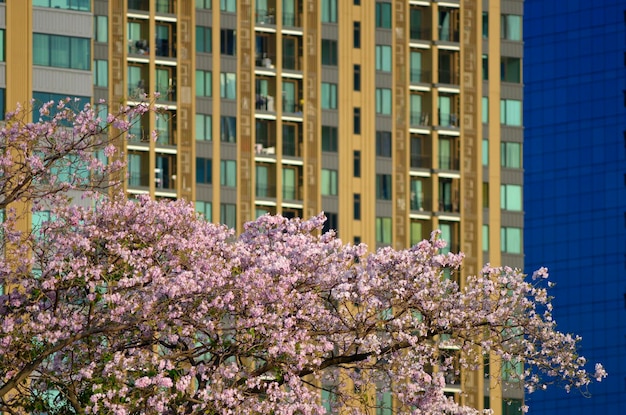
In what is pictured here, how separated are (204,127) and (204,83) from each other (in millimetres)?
2761

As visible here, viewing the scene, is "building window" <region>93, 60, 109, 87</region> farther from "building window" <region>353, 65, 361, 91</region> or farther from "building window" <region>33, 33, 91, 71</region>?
"building window" <region>353, 65, 361, 91</region>

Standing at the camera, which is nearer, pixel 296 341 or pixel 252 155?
pixel 296 341

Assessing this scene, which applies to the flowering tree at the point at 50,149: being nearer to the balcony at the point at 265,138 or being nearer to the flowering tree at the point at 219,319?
the flowering tree at the point at 219,319

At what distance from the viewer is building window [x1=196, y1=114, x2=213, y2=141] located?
126 metres

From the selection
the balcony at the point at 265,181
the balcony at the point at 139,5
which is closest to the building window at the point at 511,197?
the balcony at the point at 265,181

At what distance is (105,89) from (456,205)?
995 inches

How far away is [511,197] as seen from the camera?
134 meters

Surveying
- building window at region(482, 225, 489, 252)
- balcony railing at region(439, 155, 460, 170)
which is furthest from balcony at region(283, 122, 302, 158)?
building window at region(482, 225, 489, 252)

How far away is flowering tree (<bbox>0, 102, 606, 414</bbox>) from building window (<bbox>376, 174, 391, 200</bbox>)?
77404mm

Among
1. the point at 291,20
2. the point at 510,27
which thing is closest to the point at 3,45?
the point at 291,20

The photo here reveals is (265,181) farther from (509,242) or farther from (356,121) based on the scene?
(509,242)

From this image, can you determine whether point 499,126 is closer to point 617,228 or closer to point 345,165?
point 345,165

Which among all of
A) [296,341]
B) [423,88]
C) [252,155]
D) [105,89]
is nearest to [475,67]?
[423,88]

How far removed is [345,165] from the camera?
422ft
